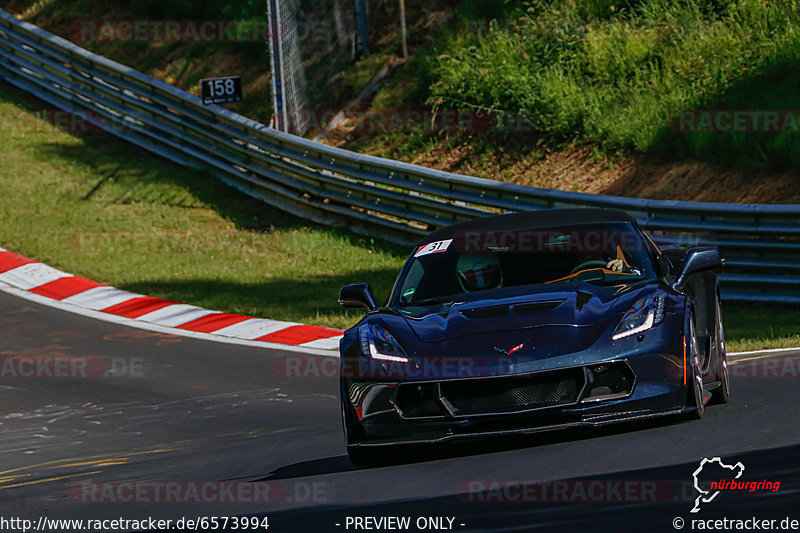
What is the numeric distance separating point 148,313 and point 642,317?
27.8 feet

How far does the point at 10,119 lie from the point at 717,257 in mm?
17155

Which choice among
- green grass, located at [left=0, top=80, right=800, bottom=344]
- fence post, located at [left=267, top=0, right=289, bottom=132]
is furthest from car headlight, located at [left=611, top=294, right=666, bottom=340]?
fence post, located at [left=267, top=0, right=289, bottom=132]

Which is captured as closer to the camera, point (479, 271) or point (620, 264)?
point (620, 264)

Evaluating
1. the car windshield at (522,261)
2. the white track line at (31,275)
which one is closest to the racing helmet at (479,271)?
the car windshield at (522,261)

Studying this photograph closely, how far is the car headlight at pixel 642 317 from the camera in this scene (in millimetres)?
6137

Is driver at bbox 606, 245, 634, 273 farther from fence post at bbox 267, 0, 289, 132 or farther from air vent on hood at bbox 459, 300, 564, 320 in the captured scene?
fence post at bbox 267, 0, 289, 132

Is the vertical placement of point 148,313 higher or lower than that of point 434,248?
higher

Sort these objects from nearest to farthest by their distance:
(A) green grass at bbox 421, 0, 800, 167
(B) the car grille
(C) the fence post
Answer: (B) the car grille, (A) green grass at bbox 421, 0, 800, 167, (C) the fence post

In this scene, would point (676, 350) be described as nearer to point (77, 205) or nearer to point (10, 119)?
point (77, 205)

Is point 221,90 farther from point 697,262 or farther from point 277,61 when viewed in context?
point 697,262

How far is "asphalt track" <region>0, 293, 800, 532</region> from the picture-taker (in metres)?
5.22

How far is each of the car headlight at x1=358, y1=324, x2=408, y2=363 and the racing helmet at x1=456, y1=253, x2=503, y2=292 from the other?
86 cm

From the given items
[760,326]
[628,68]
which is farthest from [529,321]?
[628,68]

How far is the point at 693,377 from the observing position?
624 cm
